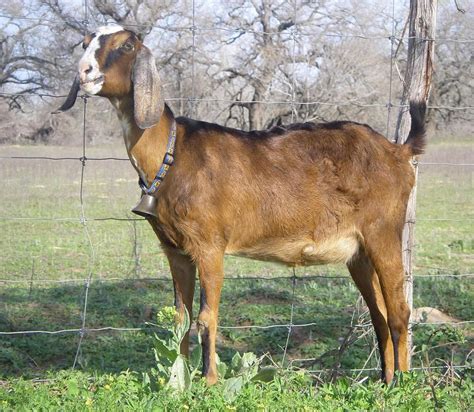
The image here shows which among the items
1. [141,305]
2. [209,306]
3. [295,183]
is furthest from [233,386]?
[141,305]

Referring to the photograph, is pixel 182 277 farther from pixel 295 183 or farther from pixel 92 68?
pixel 92 68

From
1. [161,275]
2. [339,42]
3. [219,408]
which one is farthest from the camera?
[339,42]

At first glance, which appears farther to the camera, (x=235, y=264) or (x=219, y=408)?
(x=235, y=264)

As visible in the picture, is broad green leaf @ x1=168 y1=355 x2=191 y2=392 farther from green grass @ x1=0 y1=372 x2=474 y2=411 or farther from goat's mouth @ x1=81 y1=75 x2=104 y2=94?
goat's mouth @ x1=81 y1=75 x2=104 y2=94

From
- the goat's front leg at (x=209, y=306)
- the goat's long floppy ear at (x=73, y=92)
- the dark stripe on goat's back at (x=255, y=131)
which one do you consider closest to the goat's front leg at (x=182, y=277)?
the goat's front leg at (x=209, y=306)

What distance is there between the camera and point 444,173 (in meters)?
20.4

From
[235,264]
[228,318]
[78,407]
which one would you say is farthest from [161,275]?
[78,407]

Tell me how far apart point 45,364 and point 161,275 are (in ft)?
9.71

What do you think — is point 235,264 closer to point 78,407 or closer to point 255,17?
point 255,17

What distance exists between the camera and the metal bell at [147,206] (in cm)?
438

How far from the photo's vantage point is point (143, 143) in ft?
14.8

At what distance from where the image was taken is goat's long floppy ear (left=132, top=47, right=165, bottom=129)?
172 inches

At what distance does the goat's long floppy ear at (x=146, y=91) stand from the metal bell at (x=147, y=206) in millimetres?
398

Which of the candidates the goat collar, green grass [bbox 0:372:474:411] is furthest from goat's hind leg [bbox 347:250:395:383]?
the goat collar
